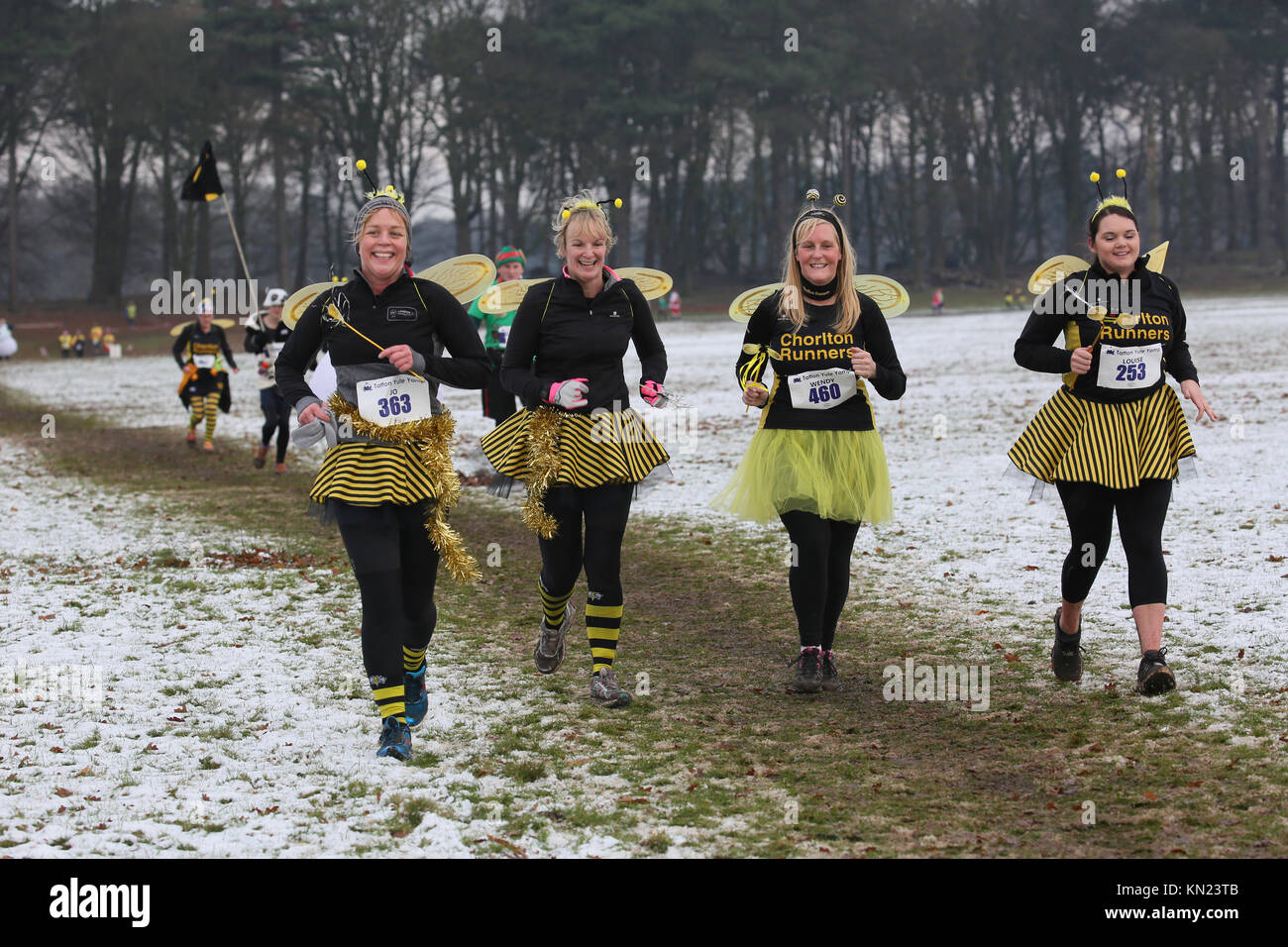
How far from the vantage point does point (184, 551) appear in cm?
1027

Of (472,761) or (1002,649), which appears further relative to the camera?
(1002,649)

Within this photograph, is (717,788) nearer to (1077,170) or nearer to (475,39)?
(475,39)

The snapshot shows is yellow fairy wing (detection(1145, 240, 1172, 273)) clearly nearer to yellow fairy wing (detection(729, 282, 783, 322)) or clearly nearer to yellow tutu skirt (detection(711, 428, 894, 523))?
yellow tutu skirt (detection(711, 428, 894, 523))

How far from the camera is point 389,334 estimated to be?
18.0ft

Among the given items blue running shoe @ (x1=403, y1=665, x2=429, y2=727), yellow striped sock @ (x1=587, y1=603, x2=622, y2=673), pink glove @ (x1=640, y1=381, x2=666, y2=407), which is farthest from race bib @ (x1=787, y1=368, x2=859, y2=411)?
blue running shoe @ (x1=403, y1=665, x2=429, y2=727)

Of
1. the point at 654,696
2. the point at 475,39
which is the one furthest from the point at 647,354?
the point at 475,39

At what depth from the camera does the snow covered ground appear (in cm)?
473

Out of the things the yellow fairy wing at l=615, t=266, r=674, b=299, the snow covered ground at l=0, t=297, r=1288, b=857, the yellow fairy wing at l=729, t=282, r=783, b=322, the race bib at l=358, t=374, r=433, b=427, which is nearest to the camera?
the snow covered ground at l=0, t=297, r=1288, b=857

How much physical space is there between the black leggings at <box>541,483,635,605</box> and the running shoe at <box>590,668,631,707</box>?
322mm

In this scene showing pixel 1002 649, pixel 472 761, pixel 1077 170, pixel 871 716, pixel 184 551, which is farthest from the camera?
pixel 1077 170

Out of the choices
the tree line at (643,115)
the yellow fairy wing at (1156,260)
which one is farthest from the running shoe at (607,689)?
the tree line at (643,115)

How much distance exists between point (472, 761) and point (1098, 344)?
3135 millimetres

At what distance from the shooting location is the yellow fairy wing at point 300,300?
5.86 metres

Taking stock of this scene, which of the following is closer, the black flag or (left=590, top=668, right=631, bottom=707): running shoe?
(left=590, top=668, right=631, bottom=707): running shoe
